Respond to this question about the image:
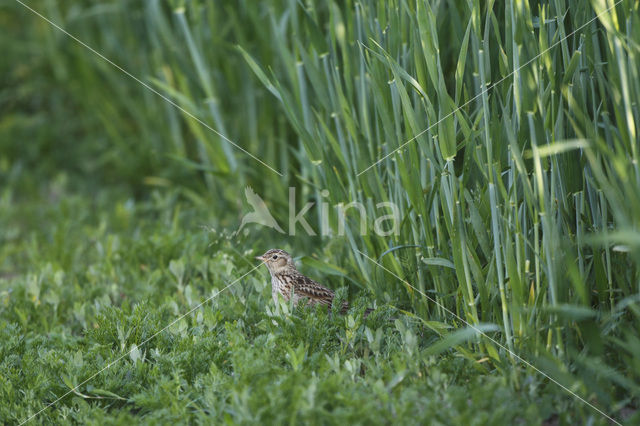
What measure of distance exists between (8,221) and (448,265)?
3172 mm

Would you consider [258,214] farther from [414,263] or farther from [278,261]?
[414,263]

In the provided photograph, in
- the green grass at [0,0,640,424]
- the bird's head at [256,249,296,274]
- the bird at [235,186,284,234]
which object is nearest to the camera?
the green grass at [0,0,640,424]

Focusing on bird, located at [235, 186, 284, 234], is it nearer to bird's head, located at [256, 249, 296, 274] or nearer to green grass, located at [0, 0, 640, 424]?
green grass, located at [0, 0, 640, 424]

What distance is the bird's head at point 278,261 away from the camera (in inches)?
111

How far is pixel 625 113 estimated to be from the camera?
2080 mm

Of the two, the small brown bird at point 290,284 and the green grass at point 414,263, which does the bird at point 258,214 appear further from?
the small brown bird at point 290,284

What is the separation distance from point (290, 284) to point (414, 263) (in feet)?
1.64

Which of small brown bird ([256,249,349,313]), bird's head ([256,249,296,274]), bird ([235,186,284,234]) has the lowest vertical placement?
small brown bird ([256,249,349,313])

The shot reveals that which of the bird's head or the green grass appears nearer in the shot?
the green grass

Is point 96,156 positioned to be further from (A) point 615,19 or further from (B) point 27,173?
(A) point 615,19

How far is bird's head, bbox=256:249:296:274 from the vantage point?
2811 mm

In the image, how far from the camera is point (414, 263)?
2557 millimetres

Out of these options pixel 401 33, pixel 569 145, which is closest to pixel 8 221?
pixel 401 33

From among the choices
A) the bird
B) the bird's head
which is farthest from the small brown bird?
the bird
